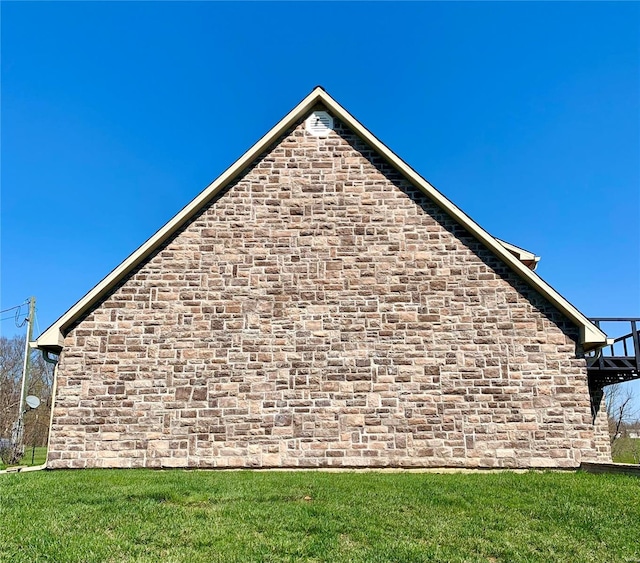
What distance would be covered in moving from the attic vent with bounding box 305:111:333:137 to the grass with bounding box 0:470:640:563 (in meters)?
8.14

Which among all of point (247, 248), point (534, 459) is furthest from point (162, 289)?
point (534, 459)

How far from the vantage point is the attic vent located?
12820mm

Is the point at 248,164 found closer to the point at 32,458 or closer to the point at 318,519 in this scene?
the point at 318,519

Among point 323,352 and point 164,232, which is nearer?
point 323,352

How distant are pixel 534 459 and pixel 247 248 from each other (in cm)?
772

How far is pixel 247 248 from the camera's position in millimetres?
11922

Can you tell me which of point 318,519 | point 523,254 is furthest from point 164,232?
point 523,254

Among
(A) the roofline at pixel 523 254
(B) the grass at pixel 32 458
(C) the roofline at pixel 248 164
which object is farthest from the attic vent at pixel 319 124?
(B) the grass at pixel 32 458

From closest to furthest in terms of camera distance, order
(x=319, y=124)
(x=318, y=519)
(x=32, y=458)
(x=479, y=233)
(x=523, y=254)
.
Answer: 1. (x=318, y=519)
2. (x=479, y=233)
3. (x=319, y=124)
4. (x=523, y=254)
5. (x=32, y=458)

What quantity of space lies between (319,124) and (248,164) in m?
2.09

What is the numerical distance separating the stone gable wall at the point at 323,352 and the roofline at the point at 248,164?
0.22m

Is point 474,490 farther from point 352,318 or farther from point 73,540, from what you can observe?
point 73,540

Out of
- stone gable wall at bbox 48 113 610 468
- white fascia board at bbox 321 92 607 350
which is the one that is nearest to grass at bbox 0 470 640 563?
stone gable wall at bbox 48 113 610 468

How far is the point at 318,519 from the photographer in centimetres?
625
